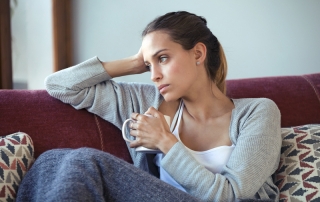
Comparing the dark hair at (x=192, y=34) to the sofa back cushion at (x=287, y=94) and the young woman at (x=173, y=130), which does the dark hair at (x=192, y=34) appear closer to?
the young woman at (x=173, y=130)

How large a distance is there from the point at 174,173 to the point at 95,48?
1.27 m

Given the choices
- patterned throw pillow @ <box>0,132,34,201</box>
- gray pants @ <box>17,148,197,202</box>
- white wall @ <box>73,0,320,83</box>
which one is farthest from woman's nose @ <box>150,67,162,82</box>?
white wall @ <box>73,0,320,83</box>

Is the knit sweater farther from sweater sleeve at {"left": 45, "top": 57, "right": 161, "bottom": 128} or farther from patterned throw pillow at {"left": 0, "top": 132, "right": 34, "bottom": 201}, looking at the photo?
patterned throw pillow at {"left": 0, "top": 132, "right": 34, "bottom": 201}

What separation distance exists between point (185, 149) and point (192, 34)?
1.28 feet

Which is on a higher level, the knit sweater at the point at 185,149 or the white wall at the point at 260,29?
the white wall at the point at 260,29

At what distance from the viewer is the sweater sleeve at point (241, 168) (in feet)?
4.04

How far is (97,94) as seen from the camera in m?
1.47

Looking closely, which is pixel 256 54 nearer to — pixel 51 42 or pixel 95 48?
pixel 95 48

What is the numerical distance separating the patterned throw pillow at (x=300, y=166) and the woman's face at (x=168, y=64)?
0.43 meters

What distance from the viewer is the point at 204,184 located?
1.23 meters

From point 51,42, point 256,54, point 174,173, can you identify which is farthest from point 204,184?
point 51,42

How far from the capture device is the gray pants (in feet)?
3.39

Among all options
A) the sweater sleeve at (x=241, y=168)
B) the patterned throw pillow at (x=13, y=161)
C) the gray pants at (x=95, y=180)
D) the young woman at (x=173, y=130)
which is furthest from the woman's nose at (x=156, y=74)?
the patterned throw pillow at (x=13, y=161)

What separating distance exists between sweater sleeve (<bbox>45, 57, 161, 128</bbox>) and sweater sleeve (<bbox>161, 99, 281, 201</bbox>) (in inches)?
10.8
